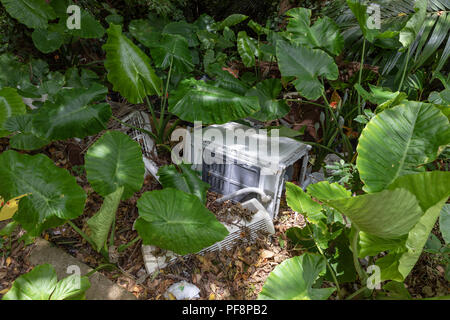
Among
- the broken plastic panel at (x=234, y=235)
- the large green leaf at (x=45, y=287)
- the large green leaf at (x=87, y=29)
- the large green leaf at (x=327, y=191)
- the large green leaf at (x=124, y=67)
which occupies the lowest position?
the broken plastic panel at (x=234, y=235)

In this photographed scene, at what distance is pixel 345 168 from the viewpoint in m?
1.79

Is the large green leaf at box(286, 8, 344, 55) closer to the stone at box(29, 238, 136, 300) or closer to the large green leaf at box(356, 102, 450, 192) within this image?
the large green leaf at box(356, 102, 450, 192)

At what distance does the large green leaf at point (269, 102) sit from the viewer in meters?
2.16

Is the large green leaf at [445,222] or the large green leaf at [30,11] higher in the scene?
the large green leaf at [30,11]

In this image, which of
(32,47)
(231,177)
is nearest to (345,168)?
(231,177)

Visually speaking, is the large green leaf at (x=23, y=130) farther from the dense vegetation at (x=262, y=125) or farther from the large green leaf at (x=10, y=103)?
the large green leaf at (x=10, y=103)

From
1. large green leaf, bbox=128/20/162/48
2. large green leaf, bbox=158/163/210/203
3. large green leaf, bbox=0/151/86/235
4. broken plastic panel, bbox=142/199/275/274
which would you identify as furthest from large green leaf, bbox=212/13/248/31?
large green leaf, bbox=0/151/86/235

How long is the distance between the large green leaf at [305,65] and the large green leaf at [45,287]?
1.59 m

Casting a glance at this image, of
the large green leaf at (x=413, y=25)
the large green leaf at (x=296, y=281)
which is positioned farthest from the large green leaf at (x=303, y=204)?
the large green leaf at (x=413, y=25)

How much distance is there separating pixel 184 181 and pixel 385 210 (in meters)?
1.13

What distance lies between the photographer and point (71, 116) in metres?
1.86

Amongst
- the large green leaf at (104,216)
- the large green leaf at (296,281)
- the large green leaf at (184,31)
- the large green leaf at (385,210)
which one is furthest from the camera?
the large green leaf at (184,31)

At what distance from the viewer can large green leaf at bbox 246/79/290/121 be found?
2.16 metres

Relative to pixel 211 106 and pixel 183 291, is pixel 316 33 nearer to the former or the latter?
pixel 211 106
